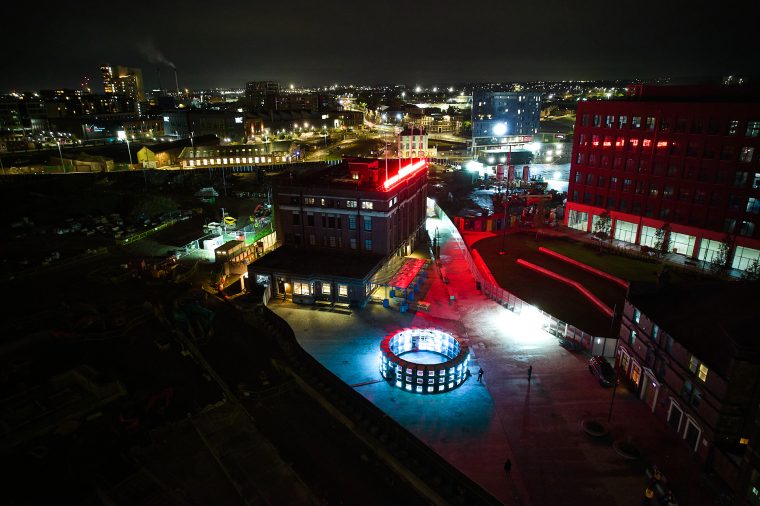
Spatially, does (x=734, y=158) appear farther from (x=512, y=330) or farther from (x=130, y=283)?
(x=130, y=283)

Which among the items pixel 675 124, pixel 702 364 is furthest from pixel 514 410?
pixel 675 124

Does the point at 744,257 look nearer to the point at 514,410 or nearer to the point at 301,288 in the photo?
the point at 514,410

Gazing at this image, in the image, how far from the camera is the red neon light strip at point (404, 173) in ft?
165

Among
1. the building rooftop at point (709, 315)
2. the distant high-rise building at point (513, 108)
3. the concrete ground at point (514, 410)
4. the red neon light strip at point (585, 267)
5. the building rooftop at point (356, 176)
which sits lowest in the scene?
the concrete ground at point (514, 410)

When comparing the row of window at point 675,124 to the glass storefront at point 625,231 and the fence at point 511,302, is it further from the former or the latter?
the fence at point 511,302

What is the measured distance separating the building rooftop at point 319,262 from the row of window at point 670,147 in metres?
34.7

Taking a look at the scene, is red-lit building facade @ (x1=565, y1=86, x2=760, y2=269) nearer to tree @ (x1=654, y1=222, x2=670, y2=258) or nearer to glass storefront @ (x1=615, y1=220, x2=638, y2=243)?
glass storefront @ (x1=615, y1=220, x2=638, y2=243)

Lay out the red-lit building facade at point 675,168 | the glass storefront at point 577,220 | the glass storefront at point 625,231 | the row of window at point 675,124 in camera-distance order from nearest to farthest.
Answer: the row of window at point 675,124
the red-lit building facade at point 675,168
the glass storefront at point 625,231
the glass storefront at point 577,220

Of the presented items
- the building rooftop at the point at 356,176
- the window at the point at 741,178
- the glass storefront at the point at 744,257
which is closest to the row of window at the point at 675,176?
the window at the point at 741,178

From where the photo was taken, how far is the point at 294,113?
184875 mm

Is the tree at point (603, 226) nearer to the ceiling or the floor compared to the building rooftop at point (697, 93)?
nearer to the floor

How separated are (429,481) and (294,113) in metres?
178

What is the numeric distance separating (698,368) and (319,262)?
33.8 metres

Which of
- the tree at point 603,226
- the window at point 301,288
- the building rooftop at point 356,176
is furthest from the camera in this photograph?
the tree at point 603,226
